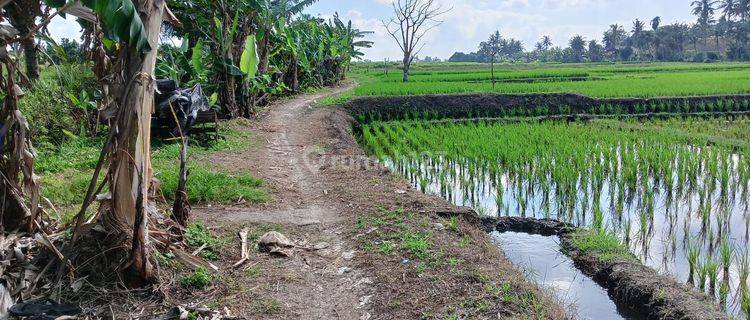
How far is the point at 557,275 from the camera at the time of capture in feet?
15.7

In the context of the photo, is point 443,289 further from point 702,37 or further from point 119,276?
point 702,37

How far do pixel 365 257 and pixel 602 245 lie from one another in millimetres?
2124

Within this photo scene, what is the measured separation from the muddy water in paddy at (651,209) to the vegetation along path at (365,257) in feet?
3.79

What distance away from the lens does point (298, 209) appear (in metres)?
5.51

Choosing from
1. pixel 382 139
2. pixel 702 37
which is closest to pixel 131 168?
pixel 382 139

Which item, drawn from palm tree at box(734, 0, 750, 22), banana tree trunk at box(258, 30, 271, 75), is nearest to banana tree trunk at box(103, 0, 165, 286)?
banana tree trunk at box(258, 30, 271, 75)

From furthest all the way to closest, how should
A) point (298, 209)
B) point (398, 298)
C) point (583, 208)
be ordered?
point (583, 208), point (298, 209), point (398, 298)

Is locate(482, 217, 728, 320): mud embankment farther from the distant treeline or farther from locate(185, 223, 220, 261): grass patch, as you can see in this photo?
the distant treeline

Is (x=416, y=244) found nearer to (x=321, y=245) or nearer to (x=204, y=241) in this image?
(x=321, y=245)

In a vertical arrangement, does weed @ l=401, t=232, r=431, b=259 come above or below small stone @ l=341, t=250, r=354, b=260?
above

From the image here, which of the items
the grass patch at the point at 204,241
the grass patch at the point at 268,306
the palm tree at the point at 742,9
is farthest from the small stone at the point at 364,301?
the palm tree at the point at 742,9

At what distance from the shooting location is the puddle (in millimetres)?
4156

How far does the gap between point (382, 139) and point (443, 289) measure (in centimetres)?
742

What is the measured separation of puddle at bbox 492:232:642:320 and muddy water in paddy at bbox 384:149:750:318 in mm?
667
